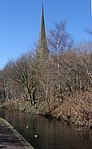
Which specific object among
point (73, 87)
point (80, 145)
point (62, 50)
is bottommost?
point (80, 145)

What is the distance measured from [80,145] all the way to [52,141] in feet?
6.62

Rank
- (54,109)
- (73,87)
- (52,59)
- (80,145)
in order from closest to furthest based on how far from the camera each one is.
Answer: (80,145), (54,109), (73,87), (52,59)

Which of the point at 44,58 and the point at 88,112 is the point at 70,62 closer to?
the point at 44,58

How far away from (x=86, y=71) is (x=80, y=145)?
84.8 ft

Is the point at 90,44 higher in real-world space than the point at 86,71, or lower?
higher

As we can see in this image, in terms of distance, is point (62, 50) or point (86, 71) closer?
point (86, 71)

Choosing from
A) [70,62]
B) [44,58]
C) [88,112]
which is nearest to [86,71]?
[70,62]

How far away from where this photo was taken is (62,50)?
167 ft

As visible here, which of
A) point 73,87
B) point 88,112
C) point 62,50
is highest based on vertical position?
point 62,50

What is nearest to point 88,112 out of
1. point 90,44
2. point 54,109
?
point 54,109

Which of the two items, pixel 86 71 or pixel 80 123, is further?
pixel 86 71

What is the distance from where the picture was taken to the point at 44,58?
54062 millimetres

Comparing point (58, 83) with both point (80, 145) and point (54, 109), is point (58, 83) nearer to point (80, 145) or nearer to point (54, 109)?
point (54, 109)

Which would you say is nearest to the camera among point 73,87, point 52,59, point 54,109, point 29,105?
point 54,109
